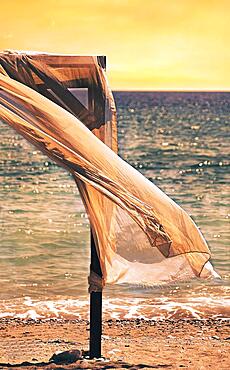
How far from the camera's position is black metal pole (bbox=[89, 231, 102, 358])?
18.0 ft

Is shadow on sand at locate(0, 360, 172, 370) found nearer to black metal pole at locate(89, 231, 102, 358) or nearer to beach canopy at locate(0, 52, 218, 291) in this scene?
black metal pole at locate(89, 231, 102, 358)

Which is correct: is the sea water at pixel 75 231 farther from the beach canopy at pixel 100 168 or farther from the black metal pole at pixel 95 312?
the beach canopy at pixel 100 168

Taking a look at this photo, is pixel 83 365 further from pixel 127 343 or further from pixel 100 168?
pixel 100 168

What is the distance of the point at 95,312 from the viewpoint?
5633 millimetres

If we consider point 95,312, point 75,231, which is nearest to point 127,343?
point 95,312

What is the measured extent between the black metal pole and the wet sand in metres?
0.11

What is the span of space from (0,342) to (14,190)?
14.1 meters

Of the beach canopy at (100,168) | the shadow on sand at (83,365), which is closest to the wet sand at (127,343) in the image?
the shadow on sand at (83,365)

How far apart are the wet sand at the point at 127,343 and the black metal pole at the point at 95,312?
4.4 inches

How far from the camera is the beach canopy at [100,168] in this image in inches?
196

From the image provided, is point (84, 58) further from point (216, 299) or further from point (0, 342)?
point (216, 299)

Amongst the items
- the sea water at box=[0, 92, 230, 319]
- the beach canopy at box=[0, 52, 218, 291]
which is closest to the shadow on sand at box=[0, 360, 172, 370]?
the beach canopy at box=[0, 52, 218, 291]

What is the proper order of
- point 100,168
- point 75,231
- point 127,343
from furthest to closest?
1. point 75,231
2. point 127,343
3. point 100,168

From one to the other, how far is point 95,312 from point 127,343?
1444mm
